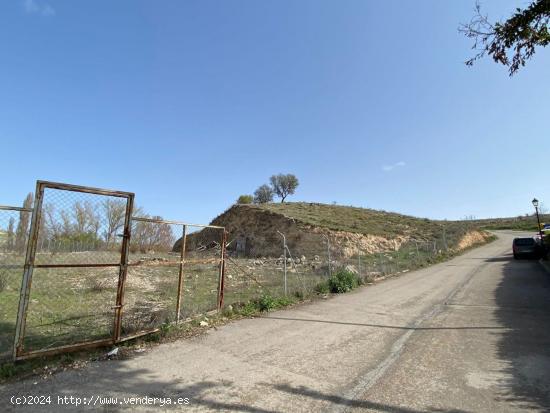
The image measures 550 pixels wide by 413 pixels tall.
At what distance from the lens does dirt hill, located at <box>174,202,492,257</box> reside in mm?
32469

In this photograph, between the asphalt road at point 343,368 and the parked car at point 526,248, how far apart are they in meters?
18.4

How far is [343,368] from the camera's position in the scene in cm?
550

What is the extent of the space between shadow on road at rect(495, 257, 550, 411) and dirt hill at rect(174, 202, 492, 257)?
17.3m

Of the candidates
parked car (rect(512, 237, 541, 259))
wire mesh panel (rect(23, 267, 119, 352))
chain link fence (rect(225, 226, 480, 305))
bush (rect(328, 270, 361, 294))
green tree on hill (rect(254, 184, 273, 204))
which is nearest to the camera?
wire mesh panel (rect(23, 267, 119, 352))

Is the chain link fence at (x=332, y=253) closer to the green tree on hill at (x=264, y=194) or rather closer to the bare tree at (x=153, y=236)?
the bare tree at (x=153, y=236)

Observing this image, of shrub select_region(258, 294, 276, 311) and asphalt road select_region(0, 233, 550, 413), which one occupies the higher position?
shrub select_region(258, 294, 276, 311)

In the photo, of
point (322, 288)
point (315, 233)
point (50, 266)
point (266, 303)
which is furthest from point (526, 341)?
point (315, 233)

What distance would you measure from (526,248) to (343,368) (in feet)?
83.4

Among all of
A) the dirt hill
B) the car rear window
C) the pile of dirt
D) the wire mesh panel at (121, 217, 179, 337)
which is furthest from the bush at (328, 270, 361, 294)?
the pile of dirt

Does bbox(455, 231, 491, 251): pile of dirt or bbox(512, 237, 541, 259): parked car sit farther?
bbox(455, 231, 491, 251): pile of dirt

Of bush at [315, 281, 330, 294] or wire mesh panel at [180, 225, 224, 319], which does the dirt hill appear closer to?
wire mesh panel at [180, 225, 224, 319]

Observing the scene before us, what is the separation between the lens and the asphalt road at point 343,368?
4348mm

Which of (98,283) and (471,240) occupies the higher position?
(471,240)

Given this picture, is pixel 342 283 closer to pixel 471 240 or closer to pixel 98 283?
pixel 98 283
